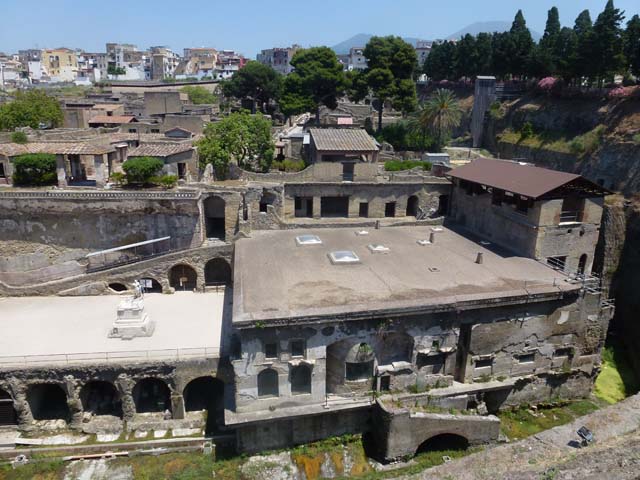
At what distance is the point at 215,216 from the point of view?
120 ft

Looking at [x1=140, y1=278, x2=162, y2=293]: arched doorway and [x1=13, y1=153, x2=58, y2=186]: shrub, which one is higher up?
[x1=13, y1=153, x2=58, y2=186]: shrub

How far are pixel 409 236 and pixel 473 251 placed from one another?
183 inches

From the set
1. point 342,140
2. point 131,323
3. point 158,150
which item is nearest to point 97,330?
point 131,323

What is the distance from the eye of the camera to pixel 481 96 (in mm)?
62406

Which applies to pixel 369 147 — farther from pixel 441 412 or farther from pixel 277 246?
pixel 441 412

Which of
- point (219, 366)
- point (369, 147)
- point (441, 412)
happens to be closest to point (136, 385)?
point (219, 366)

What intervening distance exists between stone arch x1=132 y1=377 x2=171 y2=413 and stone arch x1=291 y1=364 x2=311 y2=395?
699 centimetres

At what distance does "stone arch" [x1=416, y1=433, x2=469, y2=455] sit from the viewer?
2231 centimetres

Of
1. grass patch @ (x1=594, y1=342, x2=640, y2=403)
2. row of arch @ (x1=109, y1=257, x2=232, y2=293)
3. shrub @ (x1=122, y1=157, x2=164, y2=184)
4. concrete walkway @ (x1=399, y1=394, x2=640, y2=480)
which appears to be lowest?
grass patch @ (x1=594, y1=342, x2=640, y2=403)

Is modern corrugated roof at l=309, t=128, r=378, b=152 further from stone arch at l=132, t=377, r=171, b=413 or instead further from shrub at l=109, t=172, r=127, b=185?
stone arch at l=132, t=377, r=171, b=413

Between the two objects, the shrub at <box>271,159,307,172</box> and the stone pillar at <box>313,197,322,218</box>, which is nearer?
the stone pillar at <box>313,197,322,218</box>

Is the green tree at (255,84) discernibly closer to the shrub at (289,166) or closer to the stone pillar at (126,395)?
the shrub at (289,166)

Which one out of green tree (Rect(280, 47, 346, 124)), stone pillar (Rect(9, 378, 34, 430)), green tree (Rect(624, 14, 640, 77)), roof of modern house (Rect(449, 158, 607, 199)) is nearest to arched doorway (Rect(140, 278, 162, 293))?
stone pillar (Rect(9, 378, 34, 430))

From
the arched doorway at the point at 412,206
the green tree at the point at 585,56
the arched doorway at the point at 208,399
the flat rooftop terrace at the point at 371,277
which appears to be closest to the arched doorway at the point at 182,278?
the flat rooftop terrace at the point at 371,277
